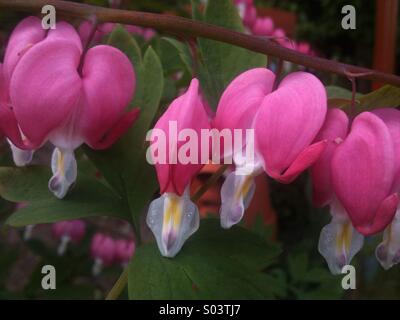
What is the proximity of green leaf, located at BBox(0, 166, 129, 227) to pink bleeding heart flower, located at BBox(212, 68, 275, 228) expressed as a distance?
16cm

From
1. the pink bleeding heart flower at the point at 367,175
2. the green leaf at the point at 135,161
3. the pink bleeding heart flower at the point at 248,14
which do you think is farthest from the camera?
the pink bleeding heart flower at the point at 248,14

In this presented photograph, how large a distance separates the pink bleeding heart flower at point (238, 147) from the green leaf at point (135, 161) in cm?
14

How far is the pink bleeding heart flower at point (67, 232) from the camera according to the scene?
148cm

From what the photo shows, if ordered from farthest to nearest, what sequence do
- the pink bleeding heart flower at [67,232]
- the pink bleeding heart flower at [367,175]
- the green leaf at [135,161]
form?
1. the pink bleeding heart flower at [67,232]
2. the green leaf at [135,161]
3. the pink bleeding heart flower at [367,175]

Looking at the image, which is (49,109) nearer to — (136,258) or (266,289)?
(136,258)

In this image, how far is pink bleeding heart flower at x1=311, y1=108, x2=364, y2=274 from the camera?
57cm

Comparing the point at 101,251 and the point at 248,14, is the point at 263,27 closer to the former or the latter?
the point at 248,14

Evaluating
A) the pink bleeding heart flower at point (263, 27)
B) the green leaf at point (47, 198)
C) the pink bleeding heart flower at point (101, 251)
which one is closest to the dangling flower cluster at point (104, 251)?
the pink bleeding heart flower at point (101, 251)

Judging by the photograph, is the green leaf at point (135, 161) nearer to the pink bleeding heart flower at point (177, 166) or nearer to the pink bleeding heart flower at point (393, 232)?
the pink bleeding heart flower at point (177, 166)

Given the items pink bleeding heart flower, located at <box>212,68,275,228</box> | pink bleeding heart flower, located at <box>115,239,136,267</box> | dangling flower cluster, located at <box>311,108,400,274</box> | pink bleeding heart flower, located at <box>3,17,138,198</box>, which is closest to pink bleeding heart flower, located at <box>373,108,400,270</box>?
dangling flower cluster, located at <box>311,108,400,274</box>

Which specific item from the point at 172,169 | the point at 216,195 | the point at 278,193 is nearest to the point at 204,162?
the point at 172,169

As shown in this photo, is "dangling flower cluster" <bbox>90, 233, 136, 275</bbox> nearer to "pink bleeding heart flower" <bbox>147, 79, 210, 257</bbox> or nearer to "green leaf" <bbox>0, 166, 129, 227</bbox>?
"green leaf" <bbox>0, 166, 129, 227</bbox>
